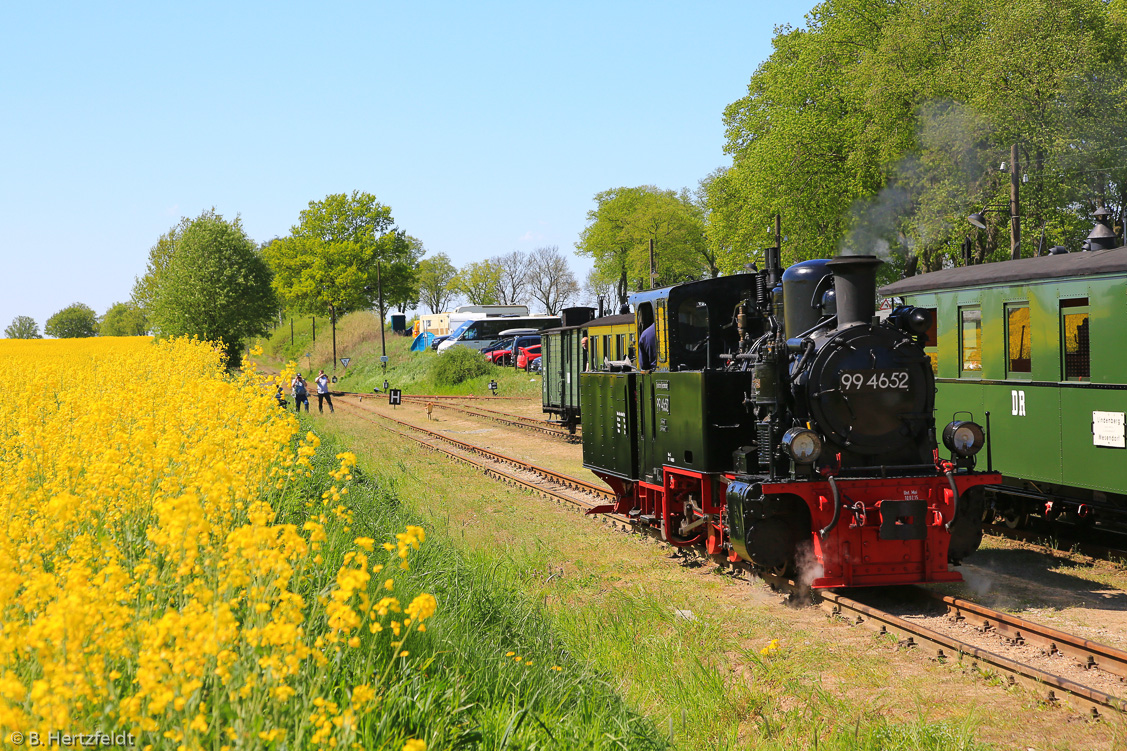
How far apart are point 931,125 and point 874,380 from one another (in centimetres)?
2567

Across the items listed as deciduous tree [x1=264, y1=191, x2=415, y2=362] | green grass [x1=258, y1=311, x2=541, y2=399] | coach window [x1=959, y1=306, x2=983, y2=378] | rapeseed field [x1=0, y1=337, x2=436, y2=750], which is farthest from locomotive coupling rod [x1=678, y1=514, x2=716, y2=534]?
deciduous tree [x1=264, y1=191, x2=415, y2=362]

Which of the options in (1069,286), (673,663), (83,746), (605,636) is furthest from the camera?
(1069,286)

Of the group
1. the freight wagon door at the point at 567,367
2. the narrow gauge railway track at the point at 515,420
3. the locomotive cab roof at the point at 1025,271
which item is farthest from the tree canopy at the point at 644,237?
the locomotive cab roof at the point at 1025,271

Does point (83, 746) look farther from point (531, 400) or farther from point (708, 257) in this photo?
point (708, 257)

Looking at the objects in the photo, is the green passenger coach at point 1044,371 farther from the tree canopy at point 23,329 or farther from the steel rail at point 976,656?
the tree canopy at point 23,329

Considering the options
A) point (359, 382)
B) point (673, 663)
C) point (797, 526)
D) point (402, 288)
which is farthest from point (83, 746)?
point (402, 288)

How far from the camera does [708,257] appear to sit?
237 feet

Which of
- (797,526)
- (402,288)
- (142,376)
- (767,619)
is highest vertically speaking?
(402,288)

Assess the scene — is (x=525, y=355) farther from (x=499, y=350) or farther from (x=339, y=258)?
(x=339, y=258)

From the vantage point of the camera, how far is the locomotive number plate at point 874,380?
7.96m

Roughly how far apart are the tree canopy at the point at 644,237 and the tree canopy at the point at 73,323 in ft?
246

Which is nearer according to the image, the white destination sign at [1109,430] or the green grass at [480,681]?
the green grass at [480,681]

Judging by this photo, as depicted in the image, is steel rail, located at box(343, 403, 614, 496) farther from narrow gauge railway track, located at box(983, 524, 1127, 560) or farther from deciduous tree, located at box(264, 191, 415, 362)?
deciduous tree, located at box(264, 191, 415, 362)

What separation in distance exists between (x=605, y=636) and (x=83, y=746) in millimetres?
4585
